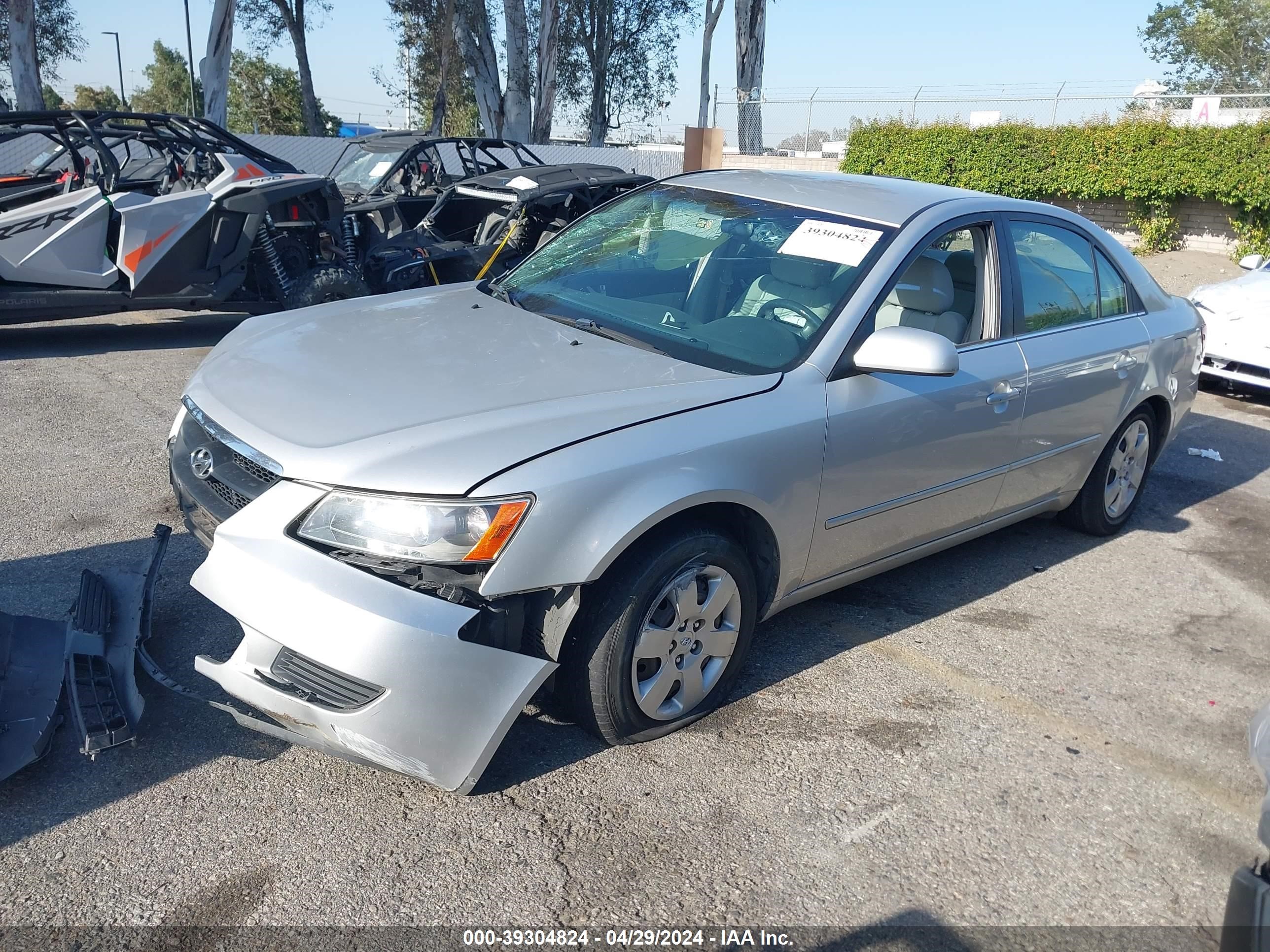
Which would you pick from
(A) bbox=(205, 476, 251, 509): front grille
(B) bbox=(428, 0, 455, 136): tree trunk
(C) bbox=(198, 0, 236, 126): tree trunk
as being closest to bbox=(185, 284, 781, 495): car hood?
(A) bbox=(205, 476, 251, 509): front grille

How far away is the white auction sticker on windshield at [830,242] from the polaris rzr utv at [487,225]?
4.92 meters

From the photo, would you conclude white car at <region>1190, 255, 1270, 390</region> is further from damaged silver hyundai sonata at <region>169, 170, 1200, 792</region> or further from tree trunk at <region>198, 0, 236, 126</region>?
tree trunk at <region>198, 0, 236, 126</region>

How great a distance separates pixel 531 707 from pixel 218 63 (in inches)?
764

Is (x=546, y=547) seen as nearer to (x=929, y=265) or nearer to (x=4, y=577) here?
(x=929, y=265)

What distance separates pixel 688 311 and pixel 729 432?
84 cm

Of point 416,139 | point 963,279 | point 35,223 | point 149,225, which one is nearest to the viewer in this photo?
point 963,279

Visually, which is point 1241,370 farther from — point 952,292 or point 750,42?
point 750,42

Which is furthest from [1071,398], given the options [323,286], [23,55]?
[23,55]

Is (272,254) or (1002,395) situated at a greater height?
(272,254)

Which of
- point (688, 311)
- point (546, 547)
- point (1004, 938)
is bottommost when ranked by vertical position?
point (1004, 938)

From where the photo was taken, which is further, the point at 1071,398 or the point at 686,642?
the point at 1071,398

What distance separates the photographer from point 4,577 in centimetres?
397

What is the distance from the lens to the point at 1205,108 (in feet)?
60.2

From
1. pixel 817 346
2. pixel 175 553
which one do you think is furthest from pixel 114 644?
pixel 817 346
